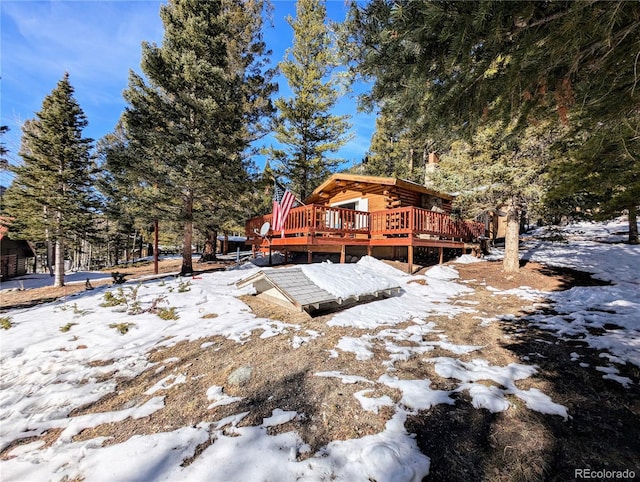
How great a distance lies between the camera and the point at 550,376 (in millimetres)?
2967

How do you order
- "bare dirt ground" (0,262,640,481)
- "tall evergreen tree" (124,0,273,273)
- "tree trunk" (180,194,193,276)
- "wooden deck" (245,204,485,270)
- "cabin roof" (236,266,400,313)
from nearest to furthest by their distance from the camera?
1. "bare dirt ground" (0,262,640,481)
2. "cabin roof" (236,266,400,313)
3. "wooden deck" (245,204,485,270)
4. "tall evergreen tree" (124,0,273,273)
5. "tree trunk" (180,194,193,276)

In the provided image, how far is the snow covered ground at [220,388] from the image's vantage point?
6.39ft

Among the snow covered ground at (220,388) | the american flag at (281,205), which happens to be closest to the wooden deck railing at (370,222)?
the american flag at (281,205)

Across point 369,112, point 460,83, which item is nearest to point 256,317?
point 369,112

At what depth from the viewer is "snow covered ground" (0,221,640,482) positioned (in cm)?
195

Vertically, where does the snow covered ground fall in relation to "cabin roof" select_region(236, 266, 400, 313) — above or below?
below

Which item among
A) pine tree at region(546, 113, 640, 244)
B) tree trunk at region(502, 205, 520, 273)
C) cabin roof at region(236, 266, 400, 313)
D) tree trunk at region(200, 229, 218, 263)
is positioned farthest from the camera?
tree trunk at region(200, 229, 218, 263)

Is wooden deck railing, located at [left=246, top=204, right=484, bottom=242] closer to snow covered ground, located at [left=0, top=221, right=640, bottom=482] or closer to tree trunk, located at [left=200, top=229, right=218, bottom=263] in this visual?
snow covered ground, located at [left=0, top=221, right=640, bottom=482]

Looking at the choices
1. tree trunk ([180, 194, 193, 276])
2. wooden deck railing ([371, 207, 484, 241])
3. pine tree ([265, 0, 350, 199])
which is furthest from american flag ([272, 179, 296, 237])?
pine tree ([265, 0, 350, 199])

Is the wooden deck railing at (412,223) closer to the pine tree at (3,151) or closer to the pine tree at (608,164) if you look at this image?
the pine tree at (608,164)

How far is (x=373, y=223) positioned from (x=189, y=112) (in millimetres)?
9433

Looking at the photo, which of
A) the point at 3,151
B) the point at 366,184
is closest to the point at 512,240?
the point at 366,184

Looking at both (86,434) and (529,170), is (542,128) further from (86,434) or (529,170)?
(86,434)

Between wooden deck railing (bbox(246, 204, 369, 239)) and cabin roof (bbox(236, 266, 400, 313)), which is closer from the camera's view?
cabin roof (bbox(236, 266, 400, 313))
